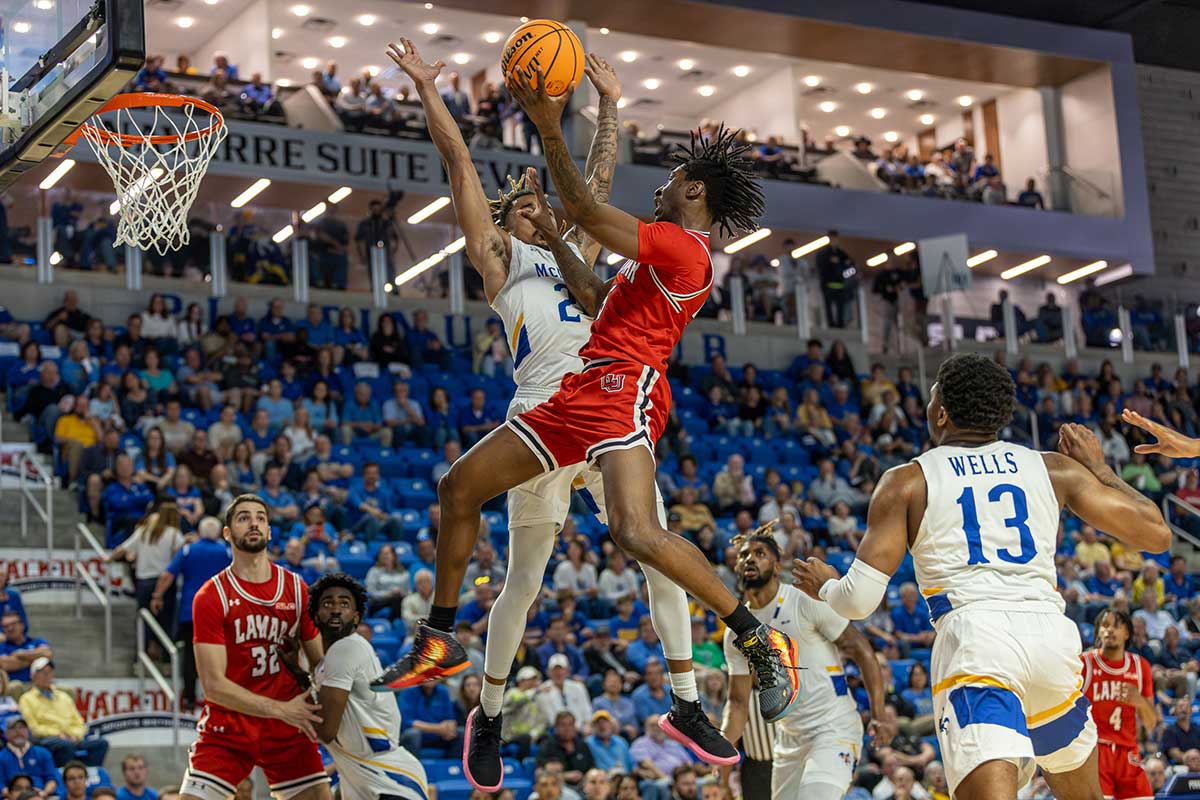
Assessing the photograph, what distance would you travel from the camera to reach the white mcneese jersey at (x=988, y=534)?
239 inches

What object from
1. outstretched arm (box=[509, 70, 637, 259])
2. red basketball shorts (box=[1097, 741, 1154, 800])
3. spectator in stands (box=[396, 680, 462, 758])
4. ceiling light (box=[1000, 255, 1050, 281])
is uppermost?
ceiling light (box=[1000, 255, 1050, 281])

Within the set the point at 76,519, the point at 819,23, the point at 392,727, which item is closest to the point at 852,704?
the point at 392,727

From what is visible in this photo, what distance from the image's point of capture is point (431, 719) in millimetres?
13547

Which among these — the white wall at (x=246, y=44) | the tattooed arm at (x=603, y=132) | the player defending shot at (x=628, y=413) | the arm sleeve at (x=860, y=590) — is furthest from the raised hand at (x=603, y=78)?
the white wall at (x=246, y=44)

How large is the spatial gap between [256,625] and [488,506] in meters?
10.2

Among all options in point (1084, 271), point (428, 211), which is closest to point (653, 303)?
point (428, 211)

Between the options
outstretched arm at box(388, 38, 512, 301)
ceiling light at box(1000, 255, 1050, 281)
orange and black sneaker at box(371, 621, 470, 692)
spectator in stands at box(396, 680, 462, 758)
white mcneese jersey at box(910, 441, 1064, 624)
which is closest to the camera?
white mcneese jersey at box(910, 441, 1064, 624)

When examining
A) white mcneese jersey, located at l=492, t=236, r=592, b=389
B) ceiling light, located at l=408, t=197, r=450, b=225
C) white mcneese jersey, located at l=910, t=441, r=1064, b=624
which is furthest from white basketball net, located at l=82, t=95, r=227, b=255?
ceiling light, located at l=408, t=197, r=450, b=225

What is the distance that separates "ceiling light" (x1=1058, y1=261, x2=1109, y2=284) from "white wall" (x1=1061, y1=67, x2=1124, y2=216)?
39.4 inches

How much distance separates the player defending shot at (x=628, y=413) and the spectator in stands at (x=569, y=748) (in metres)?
6.72

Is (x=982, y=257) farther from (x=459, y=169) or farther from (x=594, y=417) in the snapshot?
(x=594, y=417)

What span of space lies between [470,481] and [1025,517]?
7.73ft

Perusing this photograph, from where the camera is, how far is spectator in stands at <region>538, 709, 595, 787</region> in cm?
1338

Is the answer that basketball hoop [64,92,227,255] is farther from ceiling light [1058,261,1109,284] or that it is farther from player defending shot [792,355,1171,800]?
ceiling light [1058,261,1109,284]
